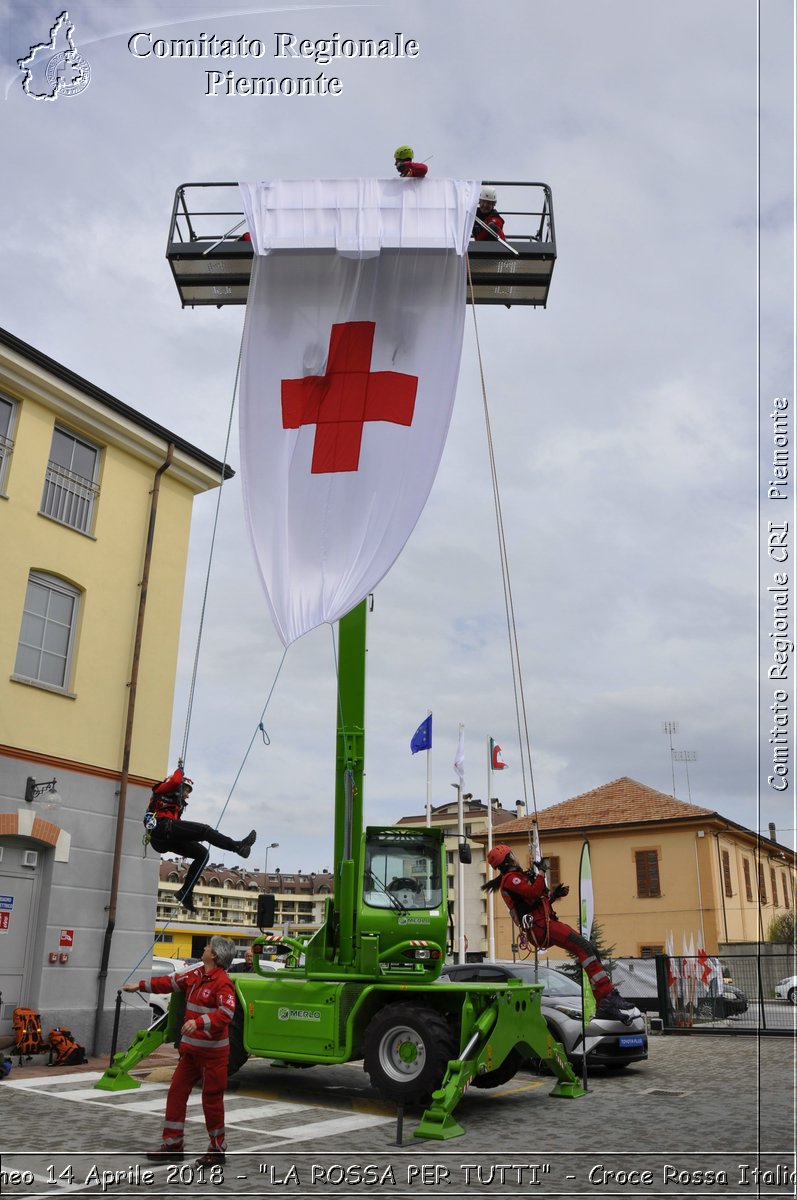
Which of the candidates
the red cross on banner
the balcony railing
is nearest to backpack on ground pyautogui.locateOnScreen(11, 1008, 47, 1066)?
the balcony railing

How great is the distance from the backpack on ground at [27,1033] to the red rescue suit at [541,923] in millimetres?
7059

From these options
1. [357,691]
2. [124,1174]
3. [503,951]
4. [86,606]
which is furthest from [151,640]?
[503,951]

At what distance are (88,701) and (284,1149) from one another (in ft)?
29.5

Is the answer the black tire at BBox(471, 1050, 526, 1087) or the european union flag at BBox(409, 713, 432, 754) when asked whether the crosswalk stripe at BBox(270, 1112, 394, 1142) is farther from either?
the european union flag at BBox(409, 713, 432, 754)

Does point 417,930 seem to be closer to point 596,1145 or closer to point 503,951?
point 596,1145

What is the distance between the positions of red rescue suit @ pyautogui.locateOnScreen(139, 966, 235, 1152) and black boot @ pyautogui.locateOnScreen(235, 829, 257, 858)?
100 inches

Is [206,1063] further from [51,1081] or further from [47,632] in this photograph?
[47,632]

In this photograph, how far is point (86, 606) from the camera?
1558 centimetres

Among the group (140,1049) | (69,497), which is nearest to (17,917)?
(140,1049)

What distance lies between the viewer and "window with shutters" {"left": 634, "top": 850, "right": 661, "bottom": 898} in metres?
39.5

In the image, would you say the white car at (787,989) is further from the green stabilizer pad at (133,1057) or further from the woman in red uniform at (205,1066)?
the woman in red uniform at (205,1066)

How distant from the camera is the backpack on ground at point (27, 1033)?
12695mm

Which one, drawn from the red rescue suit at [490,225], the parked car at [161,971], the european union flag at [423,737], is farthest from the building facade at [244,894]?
the red rescue suit at [490,225]

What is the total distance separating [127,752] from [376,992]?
7.22 metres
